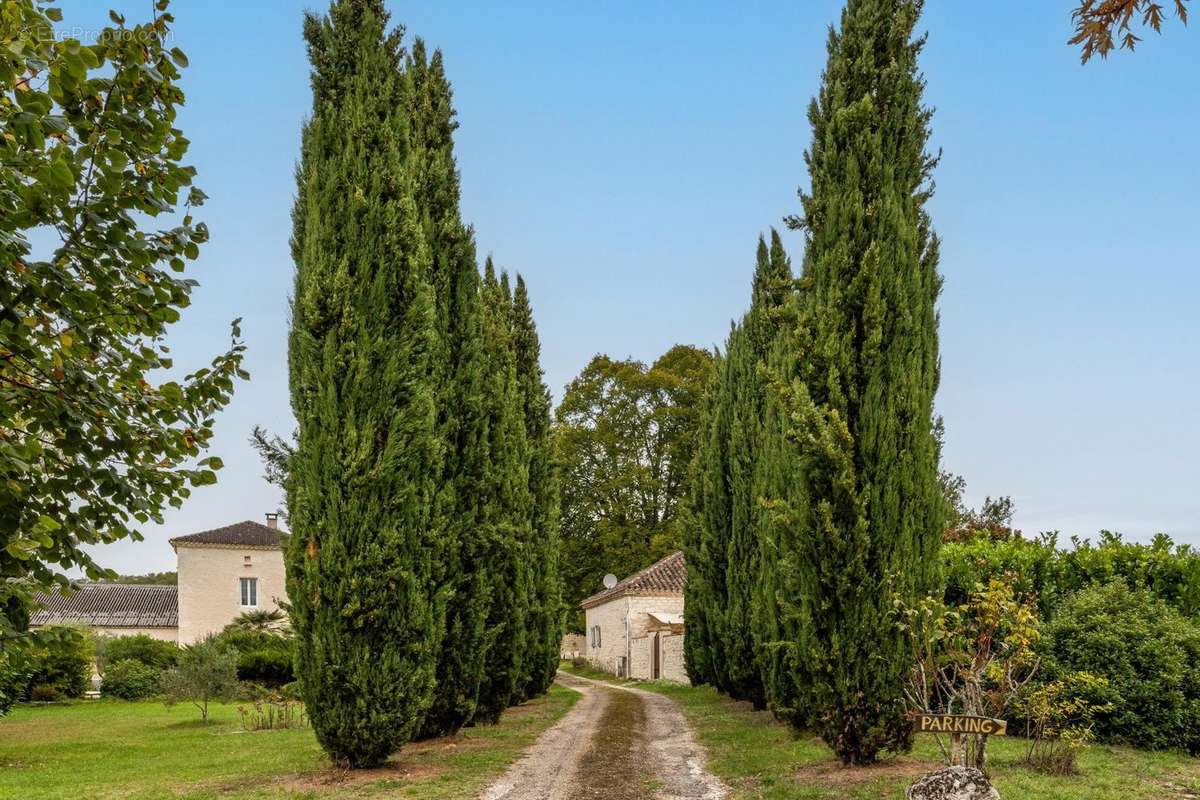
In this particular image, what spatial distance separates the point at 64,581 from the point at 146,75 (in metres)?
1.94

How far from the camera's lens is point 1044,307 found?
10.2 metres

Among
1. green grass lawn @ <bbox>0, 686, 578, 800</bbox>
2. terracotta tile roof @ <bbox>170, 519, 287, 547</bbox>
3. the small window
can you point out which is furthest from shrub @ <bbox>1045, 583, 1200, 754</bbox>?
the small window

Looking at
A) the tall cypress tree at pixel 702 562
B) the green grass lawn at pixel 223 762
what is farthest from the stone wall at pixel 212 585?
the tall cypress tree at pixel 702 562

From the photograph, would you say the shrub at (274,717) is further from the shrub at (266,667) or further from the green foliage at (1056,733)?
the green foliage at (1056,733)

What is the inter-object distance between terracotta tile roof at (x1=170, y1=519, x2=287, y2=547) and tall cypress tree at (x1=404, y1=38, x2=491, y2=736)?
2560 centimetres

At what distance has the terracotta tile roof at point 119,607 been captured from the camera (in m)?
37.0

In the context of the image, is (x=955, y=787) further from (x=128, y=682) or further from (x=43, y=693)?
(x=128, y=682)

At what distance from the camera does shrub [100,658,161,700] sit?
27312 millimetres

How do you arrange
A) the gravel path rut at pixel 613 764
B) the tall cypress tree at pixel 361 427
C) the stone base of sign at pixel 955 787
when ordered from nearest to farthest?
the stone base of sign at pixel 955 787
the gravel path rut at pixel 613 764
the tall cypress tree at pixel 361 427

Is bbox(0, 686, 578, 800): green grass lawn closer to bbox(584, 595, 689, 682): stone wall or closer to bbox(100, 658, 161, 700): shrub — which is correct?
bbox(100, 658, 161, 700): shrub

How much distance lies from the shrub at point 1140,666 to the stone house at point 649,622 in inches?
727

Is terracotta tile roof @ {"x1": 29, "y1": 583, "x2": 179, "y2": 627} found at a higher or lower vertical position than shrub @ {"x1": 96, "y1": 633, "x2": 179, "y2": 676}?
higher

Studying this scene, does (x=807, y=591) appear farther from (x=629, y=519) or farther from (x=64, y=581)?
(x=629, y=519)

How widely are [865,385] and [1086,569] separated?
5.38 metres
